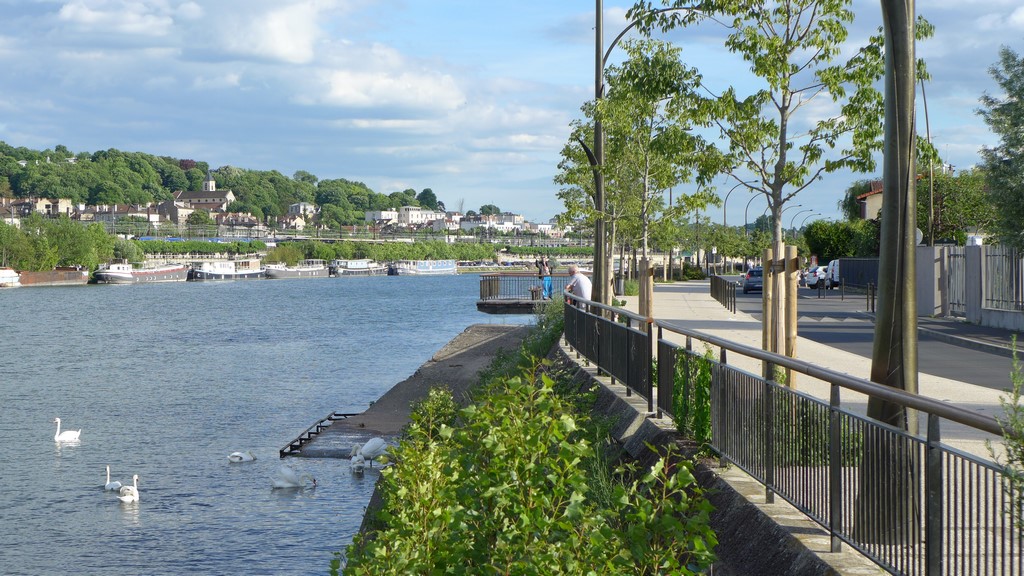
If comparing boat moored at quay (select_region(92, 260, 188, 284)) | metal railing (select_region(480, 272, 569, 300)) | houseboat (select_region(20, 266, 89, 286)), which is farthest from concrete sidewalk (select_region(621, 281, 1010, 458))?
boat moored at quay (select_region(92, 260, 188, 284))

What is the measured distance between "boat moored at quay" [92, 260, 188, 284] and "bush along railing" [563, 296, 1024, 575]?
158 m

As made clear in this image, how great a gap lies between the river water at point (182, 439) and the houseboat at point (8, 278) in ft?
255

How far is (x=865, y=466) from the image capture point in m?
5.77

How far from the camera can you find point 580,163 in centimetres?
4588

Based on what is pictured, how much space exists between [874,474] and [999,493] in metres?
Result: 0.97

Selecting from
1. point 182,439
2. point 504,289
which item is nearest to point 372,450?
point 182,439

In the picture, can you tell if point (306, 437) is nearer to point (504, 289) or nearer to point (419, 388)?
point (419, 388)

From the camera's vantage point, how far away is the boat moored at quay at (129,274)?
157 meters

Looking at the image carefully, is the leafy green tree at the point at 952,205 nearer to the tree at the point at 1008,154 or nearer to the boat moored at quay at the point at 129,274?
the tree at the point at 1008,154

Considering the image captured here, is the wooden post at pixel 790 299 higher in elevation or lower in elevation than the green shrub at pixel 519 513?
higher

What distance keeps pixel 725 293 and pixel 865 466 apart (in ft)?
112

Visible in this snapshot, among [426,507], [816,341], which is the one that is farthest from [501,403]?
[816,341]

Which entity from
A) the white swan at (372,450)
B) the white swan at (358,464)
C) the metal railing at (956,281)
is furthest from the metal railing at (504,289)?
the white swan at (358,464)

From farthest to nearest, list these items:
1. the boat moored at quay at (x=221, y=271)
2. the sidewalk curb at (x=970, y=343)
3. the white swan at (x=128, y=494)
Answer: the boat moored at quay at (x=221, y=271), the sidewalk curb at (x=970, y=343), the white swan at (x=128, y=494)
